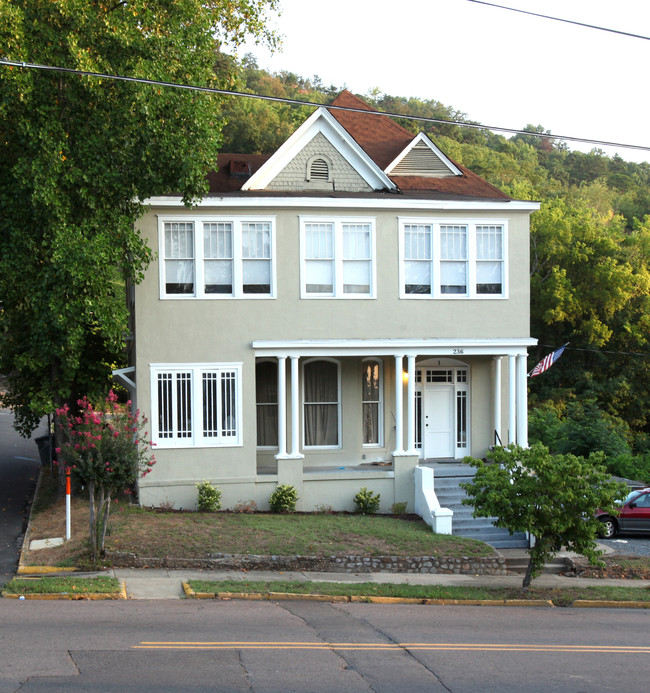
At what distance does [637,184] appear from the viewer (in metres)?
75.1

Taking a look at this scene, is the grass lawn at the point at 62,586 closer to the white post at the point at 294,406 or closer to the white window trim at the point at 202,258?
the white post at the point at 294,406

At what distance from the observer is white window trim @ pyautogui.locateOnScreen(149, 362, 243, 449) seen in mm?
19953

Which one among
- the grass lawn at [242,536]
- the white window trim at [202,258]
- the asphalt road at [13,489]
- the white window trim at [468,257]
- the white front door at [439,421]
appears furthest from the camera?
the white front door at [439,421]

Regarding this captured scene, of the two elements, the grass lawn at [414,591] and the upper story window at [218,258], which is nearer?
the grass lawn at [414,591]

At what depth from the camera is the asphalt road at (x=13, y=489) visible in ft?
56.0

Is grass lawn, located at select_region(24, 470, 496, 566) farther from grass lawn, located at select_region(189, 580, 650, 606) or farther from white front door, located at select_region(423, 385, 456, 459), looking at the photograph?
white front door, located at select_region(423, 385, 456, 459)

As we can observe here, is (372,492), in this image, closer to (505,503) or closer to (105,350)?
(505,503)

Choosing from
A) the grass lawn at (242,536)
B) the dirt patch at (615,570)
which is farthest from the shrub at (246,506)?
the dirt patch at (615,570)

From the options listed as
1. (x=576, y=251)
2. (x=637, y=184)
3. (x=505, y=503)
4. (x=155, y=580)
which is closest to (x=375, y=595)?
(x=505, y=503)

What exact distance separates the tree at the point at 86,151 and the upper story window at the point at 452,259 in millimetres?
5581

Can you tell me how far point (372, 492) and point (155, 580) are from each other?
22.8 feet

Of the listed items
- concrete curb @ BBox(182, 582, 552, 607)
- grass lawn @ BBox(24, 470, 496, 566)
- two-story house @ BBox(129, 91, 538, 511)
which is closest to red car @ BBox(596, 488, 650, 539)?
two-story house @ BBox(129, 91, 538, 511)

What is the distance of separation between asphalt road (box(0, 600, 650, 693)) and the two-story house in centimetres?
687

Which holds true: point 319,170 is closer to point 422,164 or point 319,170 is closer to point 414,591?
point 422,164
